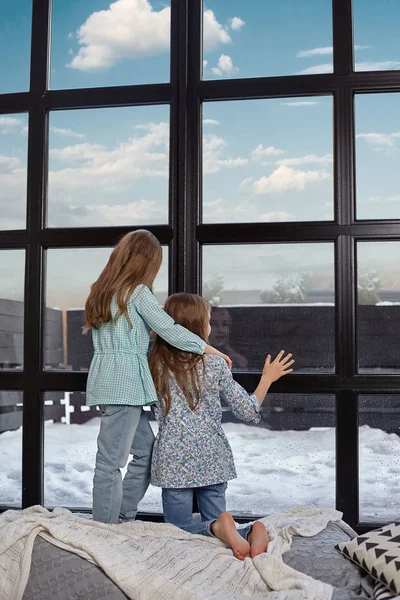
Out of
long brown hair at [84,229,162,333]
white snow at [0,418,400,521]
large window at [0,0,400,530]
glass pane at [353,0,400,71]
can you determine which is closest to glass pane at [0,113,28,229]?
large window at [0,0,400,530]

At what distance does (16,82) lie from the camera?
10.2 feet

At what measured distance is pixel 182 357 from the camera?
2623 millimetres

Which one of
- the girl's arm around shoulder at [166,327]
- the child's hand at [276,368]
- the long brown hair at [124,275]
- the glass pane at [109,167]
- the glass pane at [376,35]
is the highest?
the glass pane at [376,35]

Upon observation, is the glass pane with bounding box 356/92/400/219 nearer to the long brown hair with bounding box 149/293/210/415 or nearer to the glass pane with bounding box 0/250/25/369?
the long brown hair with bounding box 149/293/210/415

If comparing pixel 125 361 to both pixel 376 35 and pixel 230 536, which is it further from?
pixel 376 35

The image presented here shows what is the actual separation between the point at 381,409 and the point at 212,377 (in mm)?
702

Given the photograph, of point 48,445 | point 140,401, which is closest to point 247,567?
point 140,401

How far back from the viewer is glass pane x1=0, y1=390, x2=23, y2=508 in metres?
3.02

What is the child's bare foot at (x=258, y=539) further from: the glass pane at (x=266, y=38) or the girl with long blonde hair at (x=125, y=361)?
the glass pane at (x=266, y=38)

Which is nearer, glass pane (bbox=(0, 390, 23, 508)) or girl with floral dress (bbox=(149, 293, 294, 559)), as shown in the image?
girl with floral dress (bbox=(149, 293, 294, 559))

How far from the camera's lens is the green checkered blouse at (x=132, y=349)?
2.54 metres

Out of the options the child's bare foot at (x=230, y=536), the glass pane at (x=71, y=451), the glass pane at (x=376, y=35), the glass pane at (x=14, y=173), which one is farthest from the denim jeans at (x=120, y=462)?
the glass pane at (x=376, y=35)

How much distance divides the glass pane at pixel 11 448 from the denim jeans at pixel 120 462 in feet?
1.92

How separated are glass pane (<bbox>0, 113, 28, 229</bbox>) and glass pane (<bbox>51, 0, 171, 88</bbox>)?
0.81 feet
